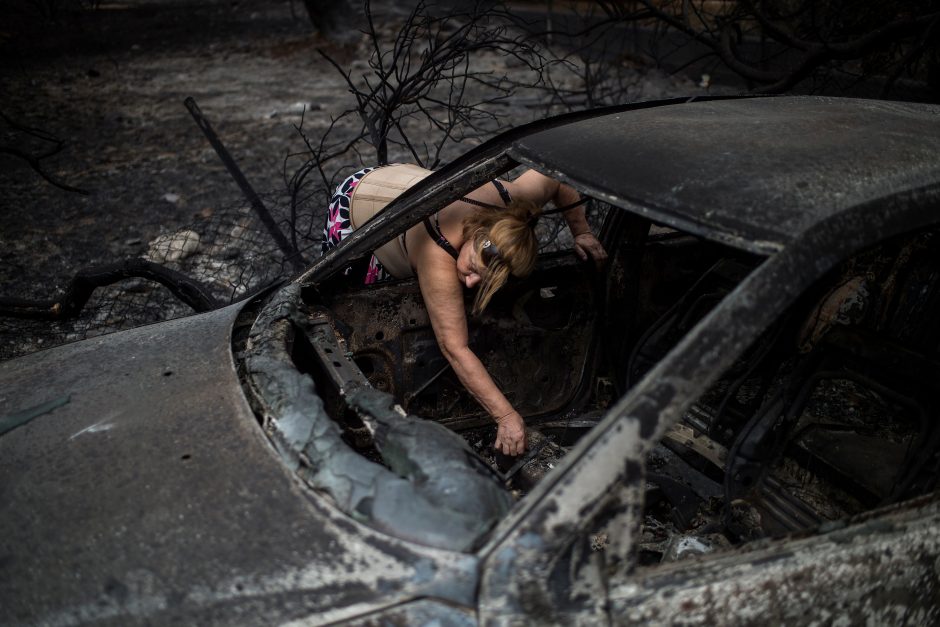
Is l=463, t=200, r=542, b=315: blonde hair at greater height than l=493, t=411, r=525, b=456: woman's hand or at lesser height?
greater

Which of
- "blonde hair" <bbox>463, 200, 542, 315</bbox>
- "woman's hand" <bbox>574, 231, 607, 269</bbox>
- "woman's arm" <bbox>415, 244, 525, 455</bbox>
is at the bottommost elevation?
"woman's arm" <bbox>415, 244, 525, 455</bbox>

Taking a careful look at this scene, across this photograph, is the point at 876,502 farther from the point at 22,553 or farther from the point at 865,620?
the point at 22,553

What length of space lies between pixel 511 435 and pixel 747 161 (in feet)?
3.64

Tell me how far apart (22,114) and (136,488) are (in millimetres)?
7764

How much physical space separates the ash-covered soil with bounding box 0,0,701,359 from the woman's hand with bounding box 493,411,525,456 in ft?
7.84

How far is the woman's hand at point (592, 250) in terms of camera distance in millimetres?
2777

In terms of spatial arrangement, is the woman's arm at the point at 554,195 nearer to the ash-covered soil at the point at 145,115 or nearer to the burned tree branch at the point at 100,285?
the burned tree branch at the point at 100,285

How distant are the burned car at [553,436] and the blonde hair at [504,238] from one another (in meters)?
0.17

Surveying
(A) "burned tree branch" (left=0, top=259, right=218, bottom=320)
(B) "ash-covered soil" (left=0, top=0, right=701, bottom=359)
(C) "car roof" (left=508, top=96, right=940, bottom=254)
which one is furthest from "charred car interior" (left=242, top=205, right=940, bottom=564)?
(B) "ash-covered soil" (left=0, top=0, right=701, bottom=359)

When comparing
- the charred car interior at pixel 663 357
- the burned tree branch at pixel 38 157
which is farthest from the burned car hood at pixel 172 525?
the burned tree branch at pixel 38 157

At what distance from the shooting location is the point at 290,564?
4.60 feet

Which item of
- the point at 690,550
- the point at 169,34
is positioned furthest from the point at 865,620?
the point at 169,34

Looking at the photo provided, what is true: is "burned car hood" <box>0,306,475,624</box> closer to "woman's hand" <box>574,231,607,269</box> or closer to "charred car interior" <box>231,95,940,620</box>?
"charred car interior" <box>231,95,940,620</box>

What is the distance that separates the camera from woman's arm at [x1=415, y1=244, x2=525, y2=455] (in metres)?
2.41
